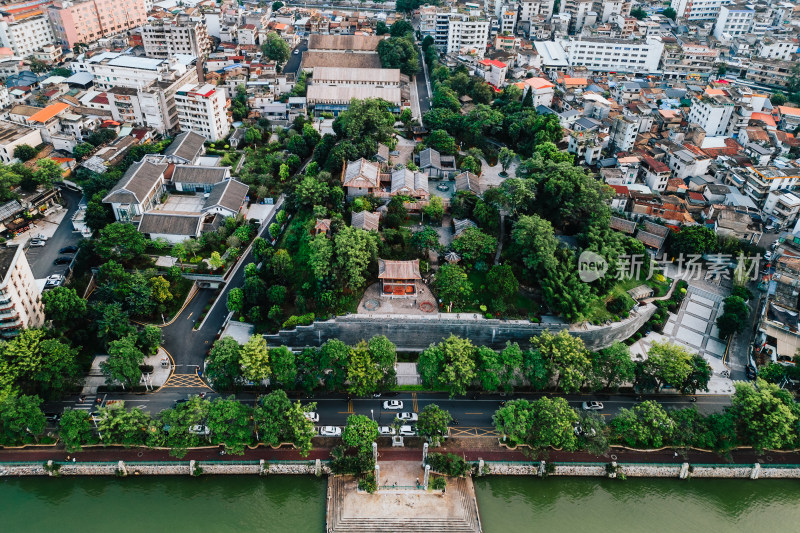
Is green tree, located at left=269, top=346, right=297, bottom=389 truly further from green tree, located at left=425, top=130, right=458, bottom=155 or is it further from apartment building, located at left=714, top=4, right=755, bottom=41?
apartment building, located at left=714, top=4, right=755, bottom=41

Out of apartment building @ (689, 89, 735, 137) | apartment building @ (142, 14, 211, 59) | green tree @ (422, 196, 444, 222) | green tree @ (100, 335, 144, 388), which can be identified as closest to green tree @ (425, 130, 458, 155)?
green tree @ (422, 196, 444, 222)

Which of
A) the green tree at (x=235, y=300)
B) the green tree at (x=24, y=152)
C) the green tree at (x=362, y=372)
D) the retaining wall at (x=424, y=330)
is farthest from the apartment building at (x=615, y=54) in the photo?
the green tree at (x=24, y=152)

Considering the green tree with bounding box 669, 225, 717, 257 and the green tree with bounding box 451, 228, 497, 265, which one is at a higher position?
the green tree with bounding box 451, 228, 497, 265

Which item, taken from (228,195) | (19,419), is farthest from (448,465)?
(228,195)

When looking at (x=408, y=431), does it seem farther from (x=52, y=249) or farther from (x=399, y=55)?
(x=399, y=55)

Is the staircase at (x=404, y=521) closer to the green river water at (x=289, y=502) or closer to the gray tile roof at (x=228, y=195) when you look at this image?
the green river water at (x=289, y=502)

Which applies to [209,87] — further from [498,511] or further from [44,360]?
[498,511]
